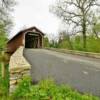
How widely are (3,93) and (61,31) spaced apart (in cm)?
3336

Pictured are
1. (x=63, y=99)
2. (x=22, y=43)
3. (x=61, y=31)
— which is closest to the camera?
(x=63, y=99)

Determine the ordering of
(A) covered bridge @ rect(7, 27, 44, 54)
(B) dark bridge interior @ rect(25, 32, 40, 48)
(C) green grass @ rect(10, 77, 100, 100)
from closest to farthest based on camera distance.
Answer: (C) green grass @ rect(10, 77, 100, 100)
(A) covered bridge @ rect(7, 27, 44, 54)
(B) dark bridge interior @ rect(25, 32, 40, 48)

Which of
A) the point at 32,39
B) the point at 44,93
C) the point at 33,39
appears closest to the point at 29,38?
the point at 32,39

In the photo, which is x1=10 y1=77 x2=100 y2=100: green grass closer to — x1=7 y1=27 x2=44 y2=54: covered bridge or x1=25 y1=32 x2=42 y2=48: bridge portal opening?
x1=7 y1=27 x2=44 y2=54: covered bridge

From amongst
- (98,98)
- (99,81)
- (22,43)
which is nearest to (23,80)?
(98,98)

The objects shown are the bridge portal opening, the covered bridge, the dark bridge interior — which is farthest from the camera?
the bridge portal opening

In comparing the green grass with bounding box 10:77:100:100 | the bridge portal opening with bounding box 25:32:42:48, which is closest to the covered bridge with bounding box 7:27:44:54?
the bridge portal opening with bounding box 25:32:42:48

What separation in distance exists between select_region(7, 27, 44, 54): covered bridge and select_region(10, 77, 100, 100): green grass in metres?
26.7

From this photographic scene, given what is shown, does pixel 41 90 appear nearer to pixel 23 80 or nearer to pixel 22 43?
pixel 23 80

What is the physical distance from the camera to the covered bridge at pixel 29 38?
A: 34281mm

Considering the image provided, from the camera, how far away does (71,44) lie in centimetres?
3606

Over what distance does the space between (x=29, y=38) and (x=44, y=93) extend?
3452 cm

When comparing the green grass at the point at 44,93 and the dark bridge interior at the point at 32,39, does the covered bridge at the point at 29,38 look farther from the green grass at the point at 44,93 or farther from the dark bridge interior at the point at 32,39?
the green grass at the point at 44,93

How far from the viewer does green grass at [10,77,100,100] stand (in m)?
5.66
